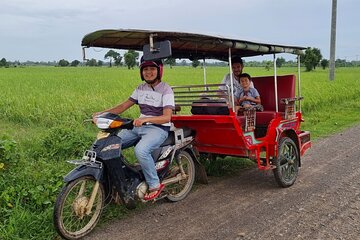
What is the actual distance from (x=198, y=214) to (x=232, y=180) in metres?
1.46

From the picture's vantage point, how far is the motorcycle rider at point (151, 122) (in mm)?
4309

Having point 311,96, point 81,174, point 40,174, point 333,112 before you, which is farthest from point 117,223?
point 311,96

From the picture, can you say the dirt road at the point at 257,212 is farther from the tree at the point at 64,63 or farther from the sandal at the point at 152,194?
the tree at the point at 64,63

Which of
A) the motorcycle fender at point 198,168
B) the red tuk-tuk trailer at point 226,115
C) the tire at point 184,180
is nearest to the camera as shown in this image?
the red tuk-tuk trailer at point 226,115

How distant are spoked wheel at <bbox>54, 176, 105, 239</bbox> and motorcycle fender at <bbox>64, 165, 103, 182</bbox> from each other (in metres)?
0.04

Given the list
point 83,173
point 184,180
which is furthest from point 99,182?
point 184,180

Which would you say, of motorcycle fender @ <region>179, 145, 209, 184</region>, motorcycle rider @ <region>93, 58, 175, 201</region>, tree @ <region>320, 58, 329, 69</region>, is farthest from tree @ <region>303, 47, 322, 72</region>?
motorcycle rider @ <region>93, 58, 175, 201</region>

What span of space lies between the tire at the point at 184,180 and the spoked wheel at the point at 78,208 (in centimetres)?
106

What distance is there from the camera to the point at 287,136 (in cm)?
590

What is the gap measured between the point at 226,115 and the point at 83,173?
197 cm

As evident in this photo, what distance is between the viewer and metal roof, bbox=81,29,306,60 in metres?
4.43

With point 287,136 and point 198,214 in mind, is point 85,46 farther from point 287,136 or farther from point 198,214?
point 287,136

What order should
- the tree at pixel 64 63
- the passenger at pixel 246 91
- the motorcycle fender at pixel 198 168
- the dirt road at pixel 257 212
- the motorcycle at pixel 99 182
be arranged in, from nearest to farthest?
the motorcycle at pixel 99 182, the dirt road at pixel 257 212, the motorcycle fender at pixel 198 168, the passenger at pixel 246 91, the tree at pixel 64 63

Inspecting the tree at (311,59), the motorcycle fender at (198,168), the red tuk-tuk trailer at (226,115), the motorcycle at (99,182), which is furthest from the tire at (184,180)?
the tree at (311,59)
